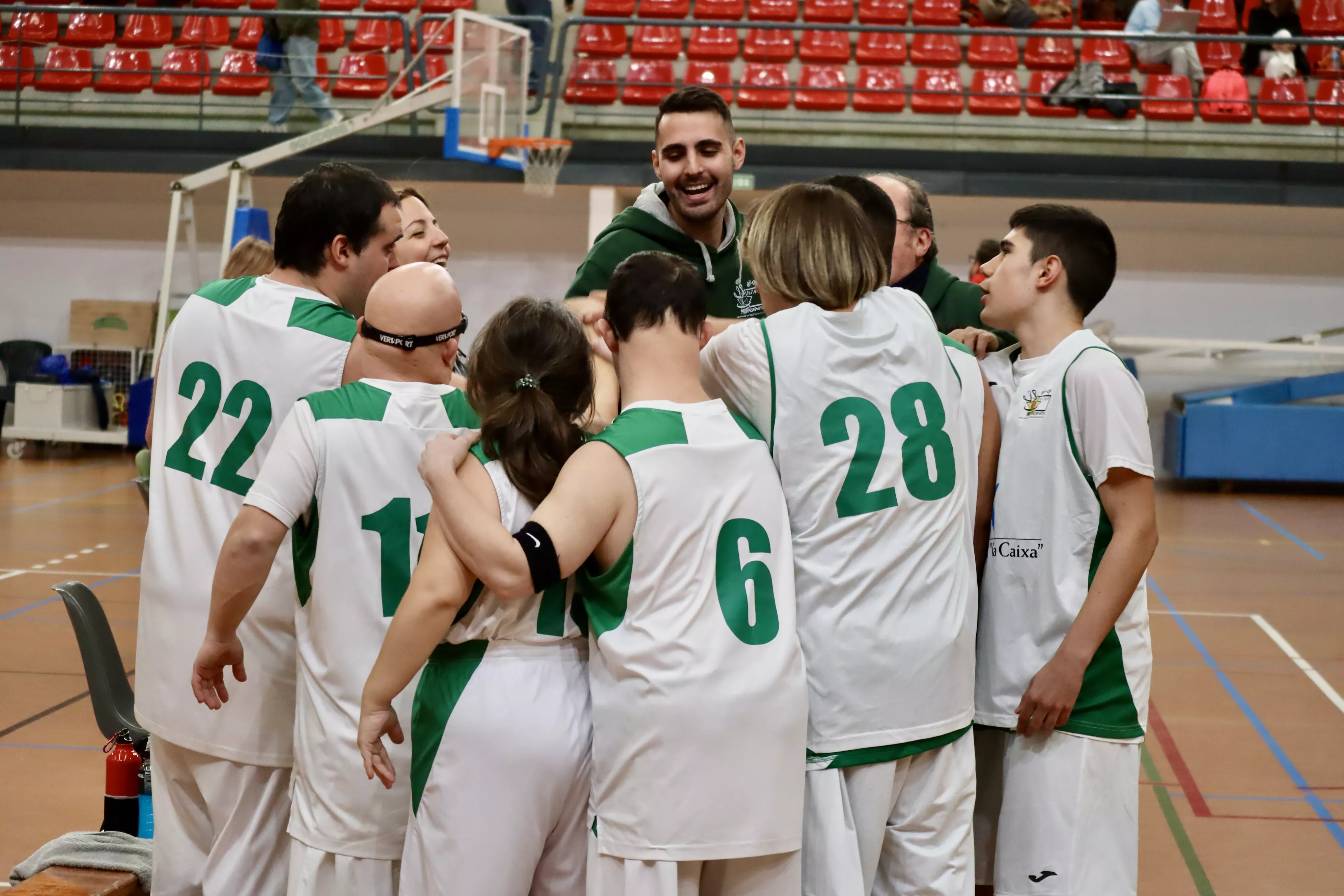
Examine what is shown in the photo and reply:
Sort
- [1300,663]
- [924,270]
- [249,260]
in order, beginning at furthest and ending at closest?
1. [1300,663]
2. [249,260]
3. [924,270]

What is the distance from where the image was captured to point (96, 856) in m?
3.38

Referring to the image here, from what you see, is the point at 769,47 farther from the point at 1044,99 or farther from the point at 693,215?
the point at 693,215

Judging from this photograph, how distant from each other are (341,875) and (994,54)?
1509 centimetres

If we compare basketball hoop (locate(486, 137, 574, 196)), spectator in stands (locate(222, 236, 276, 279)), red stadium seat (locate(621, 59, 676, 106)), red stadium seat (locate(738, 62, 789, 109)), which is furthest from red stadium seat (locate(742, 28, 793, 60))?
spectator in stands (locate(222, 236, 276, 279))

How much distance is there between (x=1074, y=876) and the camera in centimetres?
270

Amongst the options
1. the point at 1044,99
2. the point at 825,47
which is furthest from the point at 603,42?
the point at 1044,99

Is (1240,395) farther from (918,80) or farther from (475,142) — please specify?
(475,142)

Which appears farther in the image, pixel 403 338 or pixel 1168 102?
pixel 1168 102

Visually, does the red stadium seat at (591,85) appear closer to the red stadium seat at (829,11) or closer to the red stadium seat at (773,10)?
the red stadium seat at (773,10)

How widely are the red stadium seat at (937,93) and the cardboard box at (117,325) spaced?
32.1ft

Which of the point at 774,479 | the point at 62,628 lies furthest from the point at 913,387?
the point at 62,628

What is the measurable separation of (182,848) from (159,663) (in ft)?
1.47

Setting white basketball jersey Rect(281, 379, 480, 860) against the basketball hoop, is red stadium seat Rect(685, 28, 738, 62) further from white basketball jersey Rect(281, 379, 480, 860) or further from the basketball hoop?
white basketball jersey Rect(281, 379, 480, 860)

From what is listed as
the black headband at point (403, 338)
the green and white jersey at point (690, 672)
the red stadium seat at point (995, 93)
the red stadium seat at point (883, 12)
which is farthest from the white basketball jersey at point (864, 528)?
the red stadium seat at point (883, 12)
